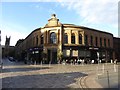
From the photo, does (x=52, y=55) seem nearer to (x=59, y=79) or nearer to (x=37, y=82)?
(x=59, y=79)

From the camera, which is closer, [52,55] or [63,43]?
[63,43]

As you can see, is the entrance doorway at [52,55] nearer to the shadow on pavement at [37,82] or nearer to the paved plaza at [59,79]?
the paved plaza at [59,79]

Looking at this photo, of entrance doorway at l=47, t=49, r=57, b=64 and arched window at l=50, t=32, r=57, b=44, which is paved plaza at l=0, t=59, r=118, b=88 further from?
→ arched window at l=50, t=32, r=57, b=44

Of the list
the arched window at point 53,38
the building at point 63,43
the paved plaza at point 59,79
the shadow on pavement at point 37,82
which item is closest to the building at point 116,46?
the building at point 63,43

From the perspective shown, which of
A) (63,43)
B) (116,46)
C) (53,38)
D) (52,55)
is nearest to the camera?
(63,43)

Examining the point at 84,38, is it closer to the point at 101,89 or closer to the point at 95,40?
the point at 95,40

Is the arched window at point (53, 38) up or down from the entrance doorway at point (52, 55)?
up

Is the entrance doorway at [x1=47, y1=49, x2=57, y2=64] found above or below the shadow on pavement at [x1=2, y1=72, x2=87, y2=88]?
above

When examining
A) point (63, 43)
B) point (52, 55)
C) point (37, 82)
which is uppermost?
point (63, 43)

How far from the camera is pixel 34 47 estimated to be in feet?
221

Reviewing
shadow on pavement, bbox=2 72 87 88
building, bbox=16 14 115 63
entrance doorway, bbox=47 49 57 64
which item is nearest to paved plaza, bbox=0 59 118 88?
shadow on pavement, bbox=2 72 87 88

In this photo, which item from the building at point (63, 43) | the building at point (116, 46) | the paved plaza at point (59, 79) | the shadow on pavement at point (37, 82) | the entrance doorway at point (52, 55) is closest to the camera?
the shadow on pavement at point (37, 82)

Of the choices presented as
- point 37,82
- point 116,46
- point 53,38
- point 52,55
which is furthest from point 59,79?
point 116,46

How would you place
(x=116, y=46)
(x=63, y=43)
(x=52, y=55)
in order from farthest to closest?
(x=116, y=46), (x=52, y=55), (x=63, y=43)
